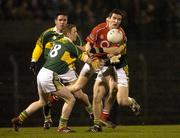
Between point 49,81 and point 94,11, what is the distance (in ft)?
36.0

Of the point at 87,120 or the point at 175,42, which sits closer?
the point at 87,120

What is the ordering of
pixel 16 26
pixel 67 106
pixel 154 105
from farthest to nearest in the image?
pixel 16 26
pixel 154 105
pixel 67 106

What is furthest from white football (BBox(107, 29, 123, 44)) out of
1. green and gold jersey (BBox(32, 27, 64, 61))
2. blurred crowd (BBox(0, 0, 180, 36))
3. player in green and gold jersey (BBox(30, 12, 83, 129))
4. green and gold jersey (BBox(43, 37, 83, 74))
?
blurred crowd (BBox(0, 0, 180, 36))

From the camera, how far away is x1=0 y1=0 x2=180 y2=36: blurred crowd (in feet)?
88.9

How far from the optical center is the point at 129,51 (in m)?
26.0

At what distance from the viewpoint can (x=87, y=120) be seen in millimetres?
22578

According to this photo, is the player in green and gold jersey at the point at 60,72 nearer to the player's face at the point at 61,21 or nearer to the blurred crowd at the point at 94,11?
the player's face at the point at 61,21

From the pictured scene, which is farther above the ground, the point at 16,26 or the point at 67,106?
the point at 16,26

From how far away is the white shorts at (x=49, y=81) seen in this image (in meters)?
16.8

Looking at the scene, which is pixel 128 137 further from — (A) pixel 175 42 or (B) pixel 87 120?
(A) pixel 175 42

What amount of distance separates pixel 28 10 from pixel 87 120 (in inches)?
244

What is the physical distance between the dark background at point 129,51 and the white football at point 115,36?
19.4 feet

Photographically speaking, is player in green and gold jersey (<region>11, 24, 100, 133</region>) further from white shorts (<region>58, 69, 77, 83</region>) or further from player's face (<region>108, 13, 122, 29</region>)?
white shorts (<region>58, 69, 77, 83</region>)

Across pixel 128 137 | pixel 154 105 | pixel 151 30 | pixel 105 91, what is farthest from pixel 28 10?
pixel 128 137
